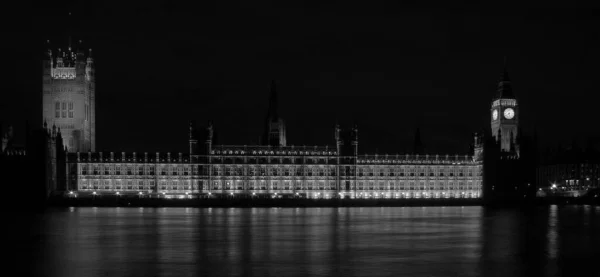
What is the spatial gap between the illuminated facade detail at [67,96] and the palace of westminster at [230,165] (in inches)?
Result: 6.0

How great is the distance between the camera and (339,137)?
5027 inches

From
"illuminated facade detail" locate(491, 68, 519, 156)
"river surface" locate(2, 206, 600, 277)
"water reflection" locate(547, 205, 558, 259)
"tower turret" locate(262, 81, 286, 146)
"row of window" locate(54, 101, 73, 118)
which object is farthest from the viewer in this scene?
"illuminated facade detail" locate(491, 68, 519, 156)

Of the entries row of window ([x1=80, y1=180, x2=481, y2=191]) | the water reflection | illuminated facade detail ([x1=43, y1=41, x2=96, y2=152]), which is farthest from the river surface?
illuminated facade detail ([x1=43, y1=41, x2=96, y2=152])

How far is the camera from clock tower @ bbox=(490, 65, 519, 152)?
467 feet

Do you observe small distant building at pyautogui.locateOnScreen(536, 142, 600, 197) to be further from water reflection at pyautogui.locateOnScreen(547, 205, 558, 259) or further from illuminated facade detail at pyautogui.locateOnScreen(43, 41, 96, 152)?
water reflection at pyautogui.locateOnScreen(547, 205, 558, 259)

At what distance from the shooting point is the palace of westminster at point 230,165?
12206 centimetres

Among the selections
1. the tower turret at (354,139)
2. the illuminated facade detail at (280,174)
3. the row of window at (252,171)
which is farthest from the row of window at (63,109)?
the tower turret at (354,139)

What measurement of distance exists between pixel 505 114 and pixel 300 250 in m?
109

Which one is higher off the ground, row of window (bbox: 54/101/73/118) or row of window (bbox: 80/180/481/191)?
row of window (bbox: 54/101/73/118)

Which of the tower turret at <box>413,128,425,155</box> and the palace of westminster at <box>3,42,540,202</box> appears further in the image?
the tower turret at <box>413,128,425,155</box>

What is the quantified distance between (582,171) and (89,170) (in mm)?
94628

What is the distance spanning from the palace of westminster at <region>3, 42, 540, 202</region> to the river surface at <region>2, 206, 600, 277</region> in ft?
206

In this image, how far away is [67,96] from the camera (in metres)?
130

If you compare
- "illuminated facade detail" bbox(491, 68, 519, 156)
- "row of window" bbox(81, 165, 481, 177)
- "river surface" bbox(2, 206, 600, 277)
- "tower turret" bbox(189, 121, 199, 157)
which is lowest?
"river surface" bbox(2, 206, 600, 277)
